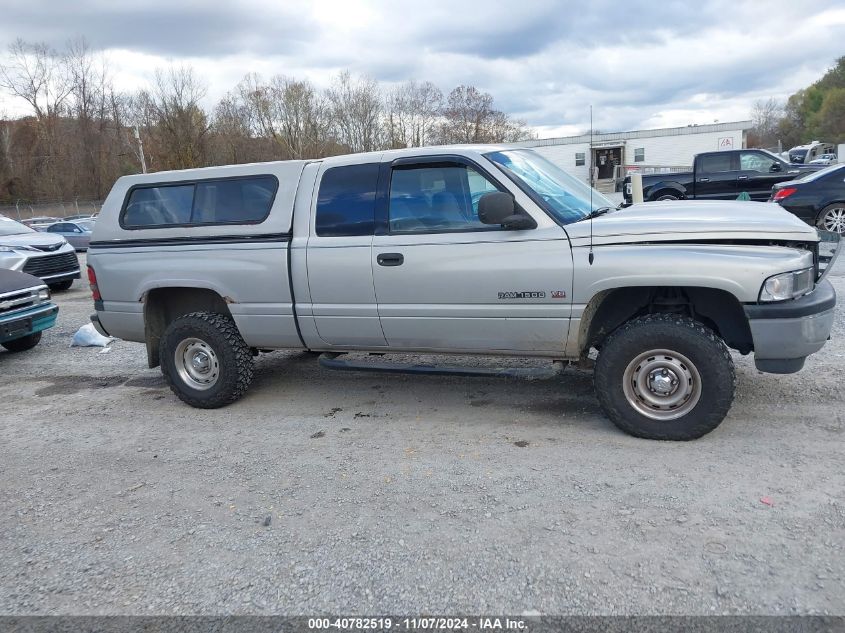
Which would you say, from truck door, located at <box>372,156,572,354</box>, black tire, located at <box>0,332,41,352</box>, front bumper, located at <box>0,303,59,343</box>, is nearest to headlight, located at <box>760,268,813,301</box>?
truck door, located at <box>372,156,572,354</box>

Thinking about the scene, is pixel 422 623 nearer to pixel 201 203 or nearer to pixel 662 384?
pixel 662 384

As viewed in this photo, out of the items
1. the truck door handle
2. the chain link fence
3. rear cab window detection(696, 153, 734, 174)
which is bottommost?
the truck door handle

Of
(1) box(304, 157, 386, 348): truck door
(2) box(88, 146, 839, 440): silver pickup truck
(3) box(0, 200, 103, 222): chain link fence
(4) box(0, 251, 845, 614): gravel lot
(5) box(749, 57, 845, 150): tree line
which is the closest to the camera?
(4) box(0, 251, 845, 614): gravel lot

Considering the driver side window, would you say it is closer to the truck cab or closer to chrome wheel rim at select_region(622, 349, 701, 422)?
chrome wheel rim at select_region(622, 349, 701, 422)

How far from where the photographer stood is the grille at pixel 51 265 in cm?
1198

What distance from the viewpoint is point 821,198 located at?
12.0 m

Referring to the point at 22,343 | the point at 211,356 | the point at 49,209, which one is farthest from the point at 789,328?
the point at 49,209

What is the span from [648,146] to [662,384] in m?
45.6

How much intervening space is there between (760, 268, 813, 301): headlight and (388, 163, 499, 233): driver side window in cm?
177

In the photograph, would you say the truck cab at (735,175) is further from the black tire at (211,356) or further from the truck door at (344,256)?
the black tire at (211,356)

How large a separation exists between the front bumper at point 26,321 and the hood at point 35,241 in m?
5.74

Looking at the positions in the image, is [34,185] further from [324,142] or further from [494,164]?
[494,164]

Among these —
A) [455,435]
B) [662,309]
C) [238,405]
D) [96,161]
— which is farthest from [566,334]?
[96,161]

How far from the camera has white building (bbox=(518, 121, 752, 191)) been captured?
4341 cm
